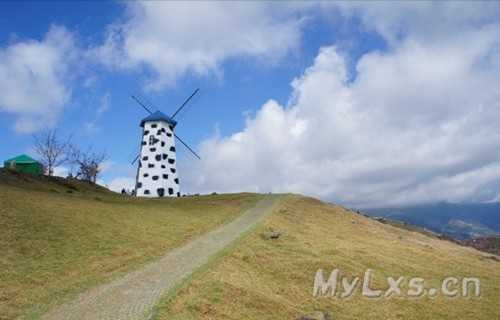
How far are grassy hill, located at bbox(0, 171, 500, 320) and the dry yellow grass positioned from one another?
60mm

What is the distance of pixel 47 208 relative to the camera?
29766mm

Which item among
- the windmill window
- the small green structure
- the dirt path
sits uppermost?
the small green structure

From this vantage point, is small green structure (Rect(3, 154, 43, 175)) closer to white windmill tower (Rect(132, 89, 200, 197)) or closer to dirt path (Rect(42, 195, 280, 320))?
white windmill tower (Rect(132, 89, 200, 197))

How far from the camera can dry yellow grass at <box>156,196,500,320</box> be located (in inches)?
631

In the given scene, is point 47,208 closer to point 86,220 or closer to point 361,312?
point 86,220

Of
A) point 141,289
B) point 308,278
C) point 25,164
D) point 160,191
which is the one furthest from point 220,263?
point 25,164

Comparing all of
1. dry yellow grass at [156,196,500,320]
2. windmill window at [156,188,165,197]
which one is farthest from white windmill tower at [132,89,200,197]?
dry yellow grass at [156,196,500,320]

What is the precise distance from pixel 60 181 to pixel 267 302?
1791 inches

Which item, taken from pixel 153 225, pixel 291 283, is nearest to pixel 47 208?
pixel 153 225

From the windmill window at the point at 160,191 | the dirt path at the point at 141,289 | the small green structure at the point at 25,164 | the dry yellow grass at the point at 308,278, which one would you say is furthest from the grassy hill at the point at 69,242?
the small green structure at the point at 25,164

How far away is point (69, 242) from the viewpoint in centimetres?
2342

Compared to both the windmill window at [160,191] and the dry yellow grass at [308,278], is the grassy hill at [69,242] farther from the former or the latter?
the windmill window at [160,191]

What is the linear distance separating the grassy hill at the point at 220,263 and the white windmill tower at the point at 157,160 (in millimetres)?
23523

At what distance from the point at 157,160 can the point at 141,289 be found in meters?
47.3
